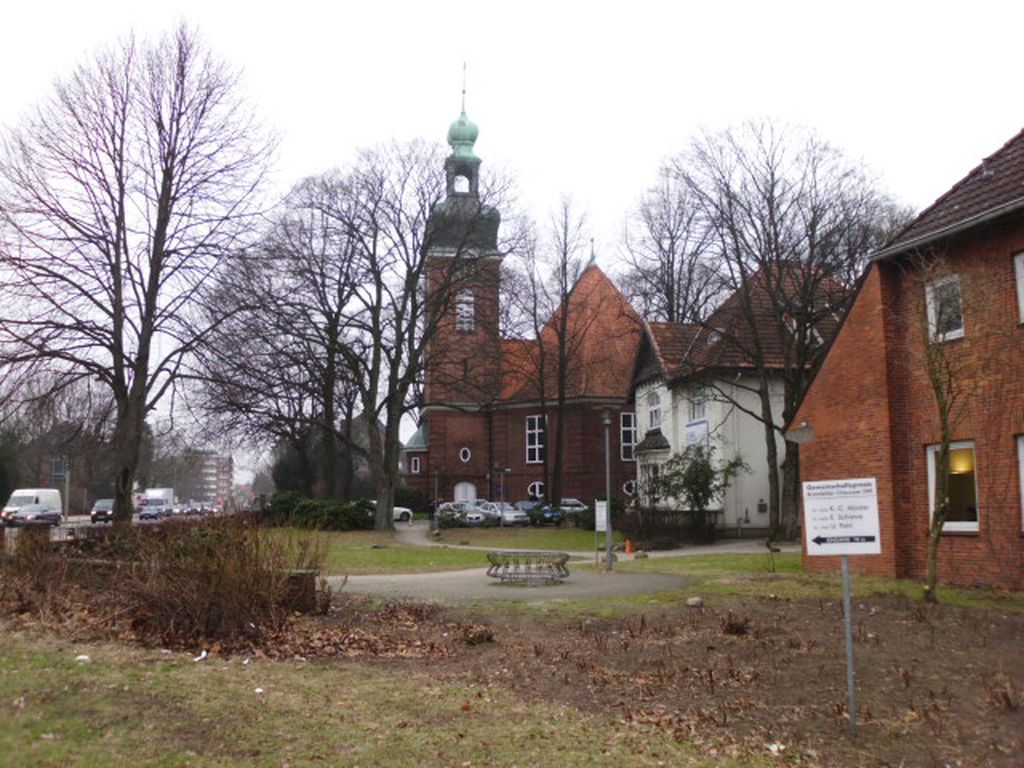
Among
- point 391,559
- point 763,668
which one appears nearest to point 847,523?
point 763,668

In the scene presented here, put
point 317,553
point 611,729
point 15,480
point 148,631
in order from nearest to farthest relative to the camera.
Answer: point 611,729 < point 148,631 < point 317,553 < point 15,480

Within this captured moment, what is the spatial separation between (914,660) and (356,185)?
109ft

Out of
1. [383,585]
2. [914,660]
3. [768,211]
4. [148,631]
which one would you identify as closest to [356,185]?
[768,211]

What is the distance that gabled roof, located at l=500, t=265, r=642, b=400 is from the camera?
5344 cm

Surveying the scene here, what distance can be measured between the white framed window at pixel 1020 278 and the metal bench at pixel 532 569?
29.1 ft

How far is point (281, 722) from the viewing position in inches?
275

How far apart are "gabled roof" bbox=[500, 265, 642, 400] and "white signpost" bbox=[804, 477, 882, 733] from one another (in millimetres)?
44548

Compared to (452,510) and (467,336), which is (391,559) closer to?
(467,336)

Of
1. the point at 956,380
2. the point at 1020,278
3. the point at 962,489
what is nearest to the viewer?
the point at 956,380

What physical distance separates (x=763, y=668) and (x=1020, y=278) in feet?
32.1

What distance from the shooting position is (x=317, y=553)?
40.8 feet

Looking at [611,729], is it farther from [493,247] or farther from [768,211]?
[493,247]

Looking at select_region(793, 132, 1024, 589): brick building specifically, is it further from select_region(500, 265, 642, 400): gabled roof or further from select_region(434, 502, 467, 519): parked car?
select_region(500, 265, 642, 400): gabled roof

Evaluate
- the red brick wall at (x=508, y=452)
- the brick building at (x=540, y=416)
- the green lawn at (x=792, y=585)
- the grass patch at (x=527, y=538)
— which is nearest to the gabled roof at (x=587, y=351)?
the brick building at (x=540, y=416)
